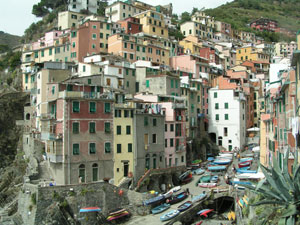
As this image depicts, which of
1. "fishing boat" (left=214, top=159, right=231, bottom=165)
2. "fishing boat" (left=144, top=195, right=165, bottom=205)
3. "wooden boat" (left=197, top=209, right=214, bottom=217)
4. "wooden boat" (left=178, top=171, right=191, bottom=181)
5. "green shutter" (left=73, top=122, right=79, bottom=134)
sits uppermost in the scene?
"green shutter" (left=73, top=122, right=79, bottom=134)

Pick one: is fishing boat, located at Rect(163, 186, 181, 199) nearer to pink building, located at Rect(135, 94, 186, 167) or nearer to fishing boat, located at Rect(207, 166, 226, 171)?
pink building, located at Rect(135, 94, 186, 167)

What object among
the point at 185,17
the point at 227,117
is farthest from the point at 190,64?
the point at 185,17

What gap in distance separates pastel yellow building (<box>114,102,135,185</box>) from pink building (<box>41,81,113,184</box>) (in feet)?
2.76

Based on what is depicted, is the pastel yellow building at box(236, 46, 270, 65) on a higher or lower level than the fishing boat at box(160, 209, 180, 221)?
higher

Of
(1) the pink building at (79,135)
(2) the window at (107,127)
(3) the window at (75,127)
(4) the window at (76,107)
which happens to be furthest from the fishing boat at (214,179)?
(4) the window at (76,107)

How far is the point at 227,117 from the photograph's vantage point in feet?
225

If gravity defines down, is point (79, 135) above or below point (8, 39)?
below

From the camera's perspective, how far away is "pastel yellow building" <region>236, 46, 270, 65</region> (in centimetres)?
10612

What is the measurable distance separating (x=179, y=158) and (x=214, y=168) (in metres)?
5.15

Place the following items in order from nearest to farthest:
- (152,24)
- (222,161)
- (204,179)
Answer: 1. (204,179)
2. (222,161)
3. (152,24)

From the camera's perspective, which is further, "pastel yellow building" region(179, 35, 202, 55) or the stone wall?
"pastel yellow building" region(179, 35, 202, 55)

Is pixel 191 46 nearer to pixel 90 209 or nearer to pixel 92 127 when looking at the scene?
pixel 92 127

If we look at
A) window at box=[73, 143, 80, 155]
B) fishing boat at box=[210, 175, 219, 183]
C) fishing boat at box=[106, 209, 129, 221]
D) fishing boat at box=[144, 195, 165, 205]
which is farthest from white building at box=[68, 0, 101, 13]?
fishing boat at box=[106, 209, 129, 221]

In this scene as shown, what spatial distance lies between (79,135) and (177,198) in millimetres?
13404
